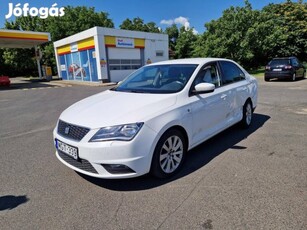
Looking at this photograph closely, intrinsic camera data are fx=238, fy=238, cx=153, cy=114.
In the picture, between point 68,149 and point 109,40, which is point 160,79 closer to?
point 68,149

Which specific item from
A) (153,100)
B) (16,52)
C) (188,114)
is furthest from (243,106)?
(16,52)

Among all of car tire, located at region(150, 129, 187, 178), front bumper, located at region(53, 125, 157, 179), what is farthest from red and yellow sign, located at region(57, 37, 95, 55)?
front bumper, located at region(53, 125, 157, 179)

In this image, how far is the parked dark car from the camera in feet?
52.8

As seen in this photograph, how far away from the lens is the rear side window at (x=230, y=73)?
15.8 ft

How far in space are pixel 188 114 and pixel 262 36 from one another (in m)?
27.4

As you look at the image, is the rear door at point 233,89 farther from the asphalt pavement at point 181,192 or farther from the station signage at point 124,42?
the station signage at point 124,42

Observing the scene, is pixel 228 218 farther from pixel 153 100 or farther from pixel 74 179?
pixel 74 179

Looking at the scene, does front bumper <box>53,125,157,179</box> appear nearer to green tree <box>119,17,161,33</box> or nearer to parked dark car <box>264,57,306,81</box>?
parked dark car <box>264,57,306,81</box>

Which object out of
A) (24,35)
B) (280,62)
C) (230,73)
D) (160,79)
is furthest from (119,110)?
(24,35)

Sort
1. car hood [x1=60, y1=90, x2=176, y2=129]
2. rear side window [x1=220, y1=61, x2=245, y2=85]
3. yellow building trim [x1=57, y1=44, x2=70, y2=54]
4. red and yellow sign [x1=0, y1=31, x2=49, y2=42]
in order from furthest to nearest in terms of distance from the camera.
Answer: yellow building trim [x1=57, y1=44, x2=70, y2=54]
red and yellow sign [x1=0, y1=31, x2=49, y2=42]
rear side window [x1=220, y1=61, x2=245, y2=85]
car hood [x1=60, y1=90, x2=176, y2=129]

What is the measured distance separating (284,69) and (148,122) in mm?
16234

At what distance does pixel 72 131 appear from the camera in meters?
3.17

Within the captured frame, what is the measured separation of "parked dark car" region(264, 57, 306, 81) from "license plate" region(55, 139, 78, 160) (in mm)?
16679

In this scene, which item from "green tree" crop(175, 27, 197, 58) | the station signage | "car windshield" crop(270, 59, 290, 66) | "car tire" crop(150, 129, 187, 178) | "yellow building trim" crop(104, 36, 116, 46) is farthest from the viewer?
"green tree" crop(175, 27, 197, 58)
